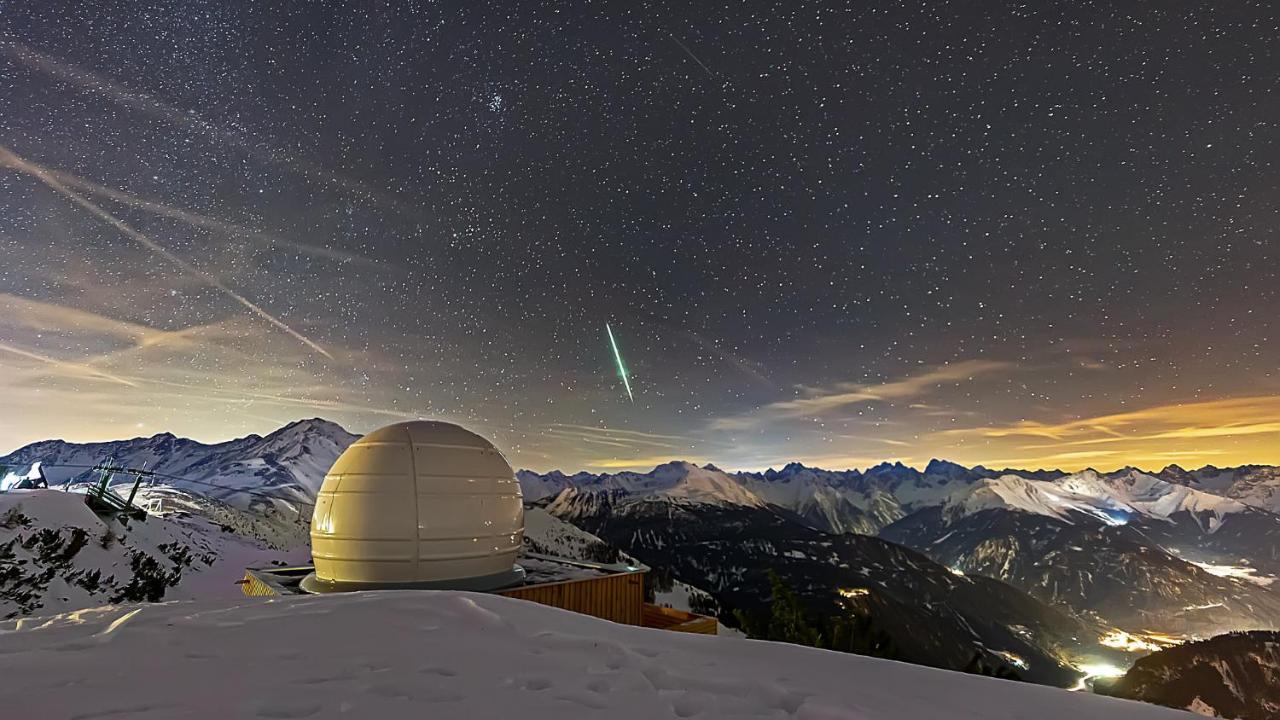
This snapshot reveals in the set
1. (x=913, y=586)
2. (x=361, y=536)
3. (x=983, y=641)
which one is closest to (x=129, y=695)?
(x=361, y=536)

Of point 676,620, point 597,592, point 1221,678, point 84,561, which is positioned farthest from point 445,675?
point 1221,678

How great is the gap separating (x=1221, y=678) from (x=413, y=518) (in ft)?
378

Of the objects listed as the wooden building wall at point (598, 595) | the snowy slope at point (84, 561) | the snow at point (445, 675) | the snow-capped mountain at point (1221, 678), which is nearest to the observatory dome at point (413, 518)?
the wooden building wall at point (598, 595)

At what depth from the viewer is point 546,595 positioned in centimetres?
1279

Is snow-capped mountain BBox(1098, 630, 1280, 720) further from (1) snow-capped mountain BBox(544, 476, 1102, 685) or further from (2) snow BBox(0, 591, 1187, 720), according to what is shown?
(2) snow BBox(0, 591, 1187, 720)

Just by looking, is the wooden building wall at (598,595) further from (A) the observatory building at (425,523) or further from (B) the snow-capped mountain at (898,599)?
(B) the snow-capped mountain at (898,599)

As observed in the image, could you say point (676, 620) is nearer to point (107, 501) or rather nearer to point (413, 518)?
point (413, 518)

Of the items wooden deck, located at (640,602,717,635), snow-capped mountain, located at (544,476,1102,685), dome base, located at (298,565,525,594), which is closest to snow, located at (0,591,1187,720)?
dome base, located at (298,565,525,594)

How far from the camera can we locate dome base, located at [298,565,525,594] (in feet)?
38.1

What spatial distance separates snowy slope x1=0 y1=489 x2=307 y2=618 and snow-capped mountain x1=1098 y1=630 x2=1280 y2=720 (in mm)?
85555

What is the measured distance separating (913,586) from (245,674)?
742 ft

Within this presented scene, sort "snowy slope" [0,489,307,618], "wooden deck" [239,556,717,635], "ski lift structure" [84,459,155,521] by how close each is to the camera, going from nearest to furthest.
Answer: "wooden deck" [239,556,717,635]
"snowy slope" [0,489,307,618]
"ski lift structure" [84,459,155,521]

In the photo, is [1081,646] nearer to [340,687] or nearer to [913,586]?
[913,586]

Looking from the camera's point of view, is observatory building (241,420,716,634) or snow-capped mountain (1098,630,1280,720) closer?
observatory building (241,420,716,634)
